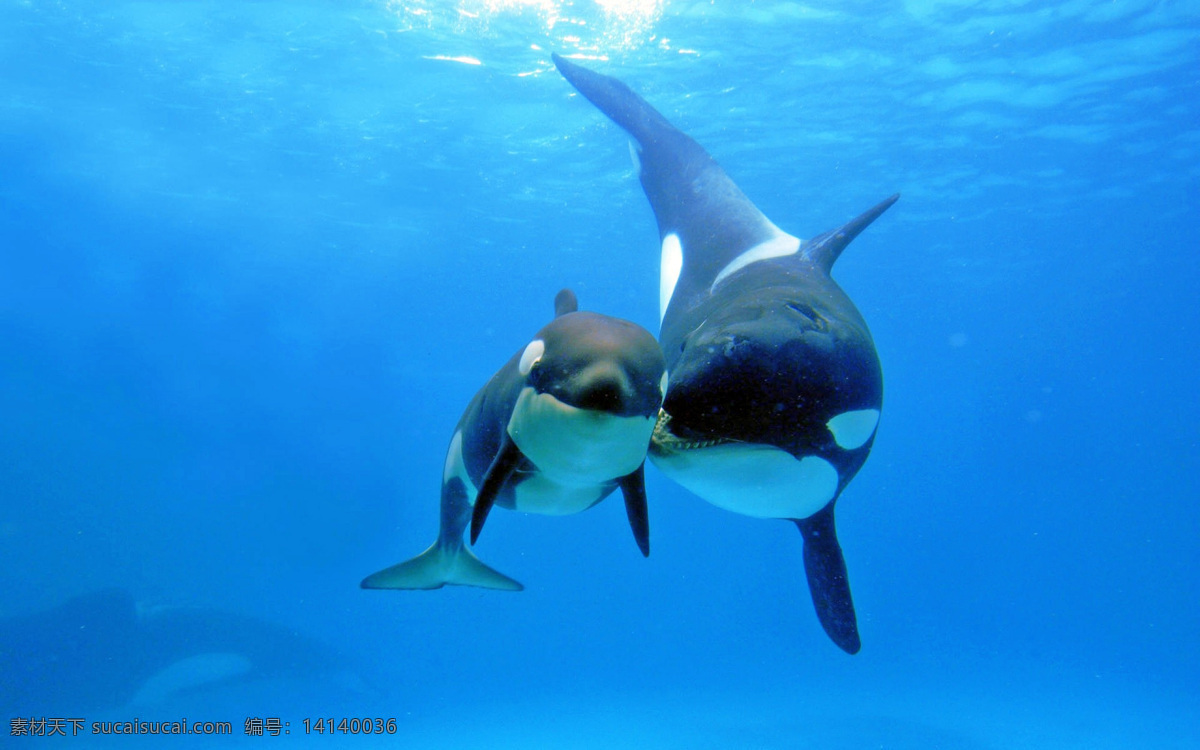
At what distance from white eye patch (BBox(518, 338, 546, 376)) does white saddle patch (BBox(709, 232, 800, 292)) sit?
5.24 ft

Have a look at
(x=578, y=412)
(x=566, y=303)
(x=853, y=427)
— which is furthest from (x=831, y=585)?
(x=578, y=412)

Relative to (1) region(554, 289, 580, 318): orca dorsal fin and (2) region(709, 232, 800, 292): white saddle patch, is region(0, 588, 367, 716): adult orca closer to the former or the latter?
(1) region(554, 289, 580, 318): orca dorsal fin

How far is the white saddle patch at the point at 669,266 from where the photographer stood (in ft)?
16.3

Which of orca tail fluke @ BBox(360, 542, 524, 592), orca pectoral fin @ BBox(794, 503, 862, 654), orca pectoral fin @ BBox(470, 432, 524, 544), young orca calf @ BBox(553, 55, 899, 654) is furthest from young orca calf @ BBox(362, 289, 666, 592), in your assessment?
orca tail fluke @ BBox(360, 542, 524, 592)

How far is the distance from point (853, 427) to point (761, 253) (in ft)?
5.61

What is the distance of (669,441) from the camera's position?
2.62m

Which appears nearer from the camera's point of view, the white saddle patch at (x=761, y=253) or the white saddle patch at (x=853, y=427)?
the white saddle patch at (x=853, y=427)

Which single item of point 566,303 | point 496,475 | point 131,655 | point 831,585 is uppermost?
point 131,655

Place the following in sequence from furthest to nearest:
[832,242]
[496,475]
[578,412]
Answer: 1. [832,242]
2. [496,475]
3. [578,412]

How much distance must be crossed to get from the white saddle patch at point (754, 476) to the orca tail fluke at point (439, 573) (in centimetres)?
292

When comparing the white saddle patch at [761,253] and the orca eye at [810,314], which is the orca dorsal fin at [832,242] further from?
the orca eye at [810,314]

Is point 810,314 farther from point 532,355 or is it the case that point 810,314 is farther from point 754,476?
point 532,355

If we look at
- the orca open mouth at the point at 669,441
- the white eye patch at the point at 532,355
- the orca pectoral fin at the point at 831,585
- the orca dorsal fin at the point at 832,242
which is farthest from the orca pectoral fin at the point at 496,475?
the orca dorsal fin at the point at 832,242

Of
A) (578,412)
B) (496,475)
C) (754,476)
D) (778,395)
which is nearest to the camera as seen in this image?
(578,412)
